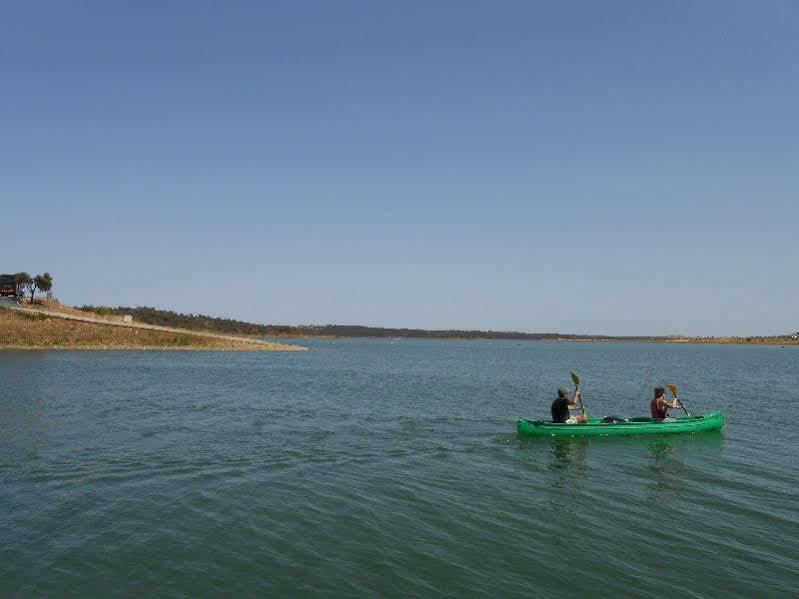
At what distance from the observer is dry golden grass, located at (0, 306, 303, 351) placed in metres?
86.8

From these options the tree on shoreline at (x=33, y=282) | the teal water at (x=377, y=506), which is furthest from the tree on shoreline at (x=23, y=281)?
the teal water at (x=377, y=506)

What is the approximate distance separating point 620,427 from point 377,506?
15.1 meters

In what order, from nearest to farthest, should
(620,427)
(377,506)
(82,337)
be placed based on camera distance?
(377,506) → (620,427) → (82,337)

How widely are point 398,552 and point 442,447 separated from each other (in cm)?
1111

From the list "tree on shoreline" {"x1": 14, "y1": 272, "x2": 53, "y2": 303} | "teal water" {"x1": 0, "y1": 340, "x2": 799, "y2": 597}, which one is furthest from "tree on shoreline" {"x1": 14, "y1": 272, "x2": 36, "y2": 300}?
"teal water" {"x1": 0, "y1": 340, "x2": 799, "y2": 597}

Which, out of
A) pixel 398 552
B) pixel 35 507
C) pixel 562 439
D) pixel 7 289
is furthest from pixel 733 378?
pixel 7 289

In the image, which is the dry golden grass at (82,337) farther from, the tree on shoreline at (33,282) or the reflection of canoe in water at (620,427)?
the reflection of canoe in water at (620,427)

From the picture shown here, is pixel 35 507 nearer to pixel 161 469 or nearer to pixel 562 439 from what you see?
pixel 161 469

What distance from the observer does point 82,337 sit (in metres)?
93.1

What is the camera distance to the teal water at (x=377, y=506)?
11031 millimetres

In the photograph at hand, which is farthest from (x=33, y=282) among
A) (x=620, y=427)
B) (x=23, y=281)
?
(x=620, y=427)

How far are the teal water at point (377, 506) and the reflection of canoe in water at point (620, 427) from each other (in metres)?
0.60

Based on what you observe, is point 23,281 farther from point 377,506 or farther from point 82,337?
point 377,506

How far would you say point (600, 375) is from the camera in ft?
219
